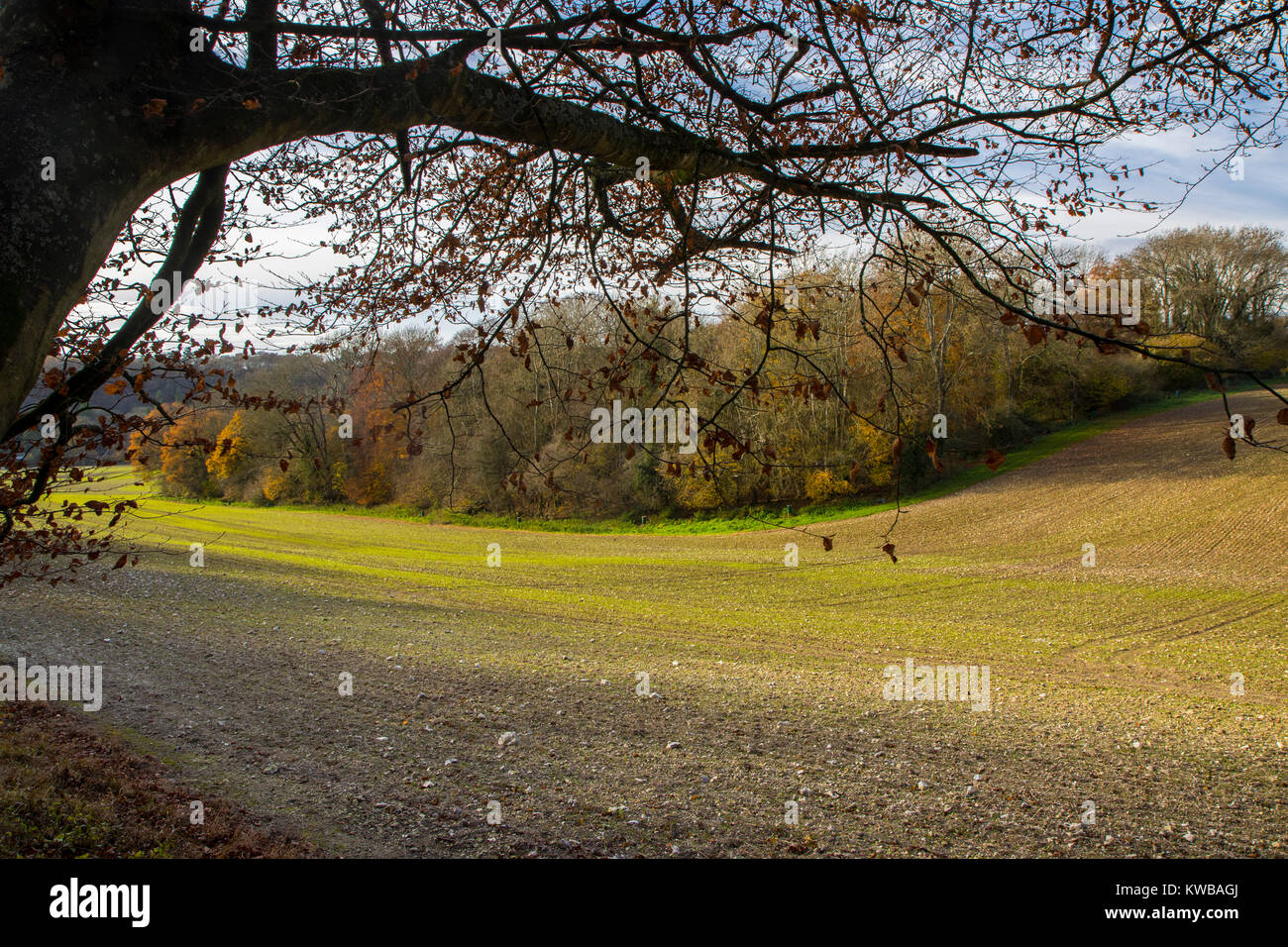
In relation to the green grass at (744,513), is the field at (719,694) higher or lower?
lower

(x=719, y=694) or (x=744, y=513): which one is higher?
(x=744, y=513)

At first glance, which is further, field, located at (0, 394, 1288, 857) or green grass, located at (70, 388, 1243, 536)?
green grass, located at (70, 388, 1243, 536)

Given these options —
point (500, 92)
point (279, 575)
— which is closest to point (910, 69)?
point (500, 92)

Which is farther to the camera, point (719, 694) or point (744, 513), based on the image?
point (744, 513)

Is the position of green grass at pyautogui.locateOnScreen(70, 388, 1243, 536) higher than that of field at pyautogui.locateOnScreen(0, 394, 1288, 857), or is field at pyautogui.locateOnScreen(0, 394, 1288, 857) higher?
green grass at pyautogui.locateOnScreen(70, 388, 1243, 536)

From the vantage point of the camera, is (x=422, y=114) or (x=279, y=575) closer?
(x=422, y=114)

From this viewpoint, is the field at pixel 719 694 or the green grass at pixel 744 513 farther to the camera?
the green grass at pixel 744 513

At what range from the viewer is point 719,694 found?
32.1ft

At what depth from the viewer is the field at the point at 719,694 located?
6.05 metres

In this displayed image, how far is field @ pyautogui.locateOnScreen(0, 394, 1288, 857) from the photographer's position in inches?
238
